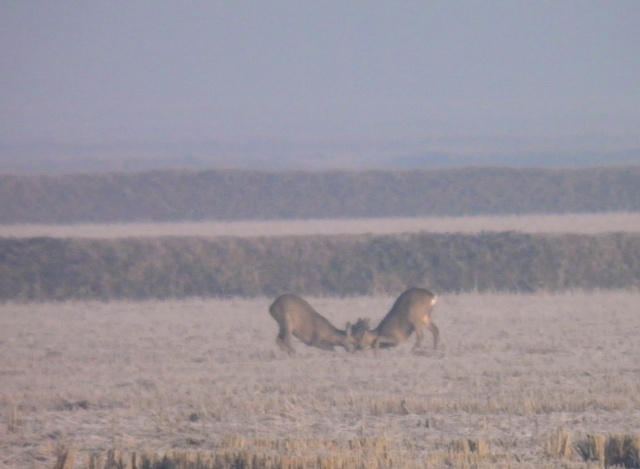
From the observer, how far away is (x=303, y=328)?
60.0 ft

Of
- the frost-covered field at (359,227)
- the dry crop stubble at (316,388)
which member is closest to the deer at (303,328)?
the dry crop stubble at (316,388)

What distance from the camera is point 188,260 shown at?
98.3 feet

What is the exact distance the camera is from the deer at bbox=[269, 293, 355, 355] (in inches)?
713

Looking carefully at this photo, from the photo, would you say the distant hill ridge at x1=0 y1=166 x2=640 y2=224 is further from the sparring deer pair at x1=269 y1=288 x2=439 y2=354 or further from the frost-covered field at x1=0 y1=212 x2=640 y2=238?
the sparring deer pair at x1=269 y1=288 x2=439 y2=354

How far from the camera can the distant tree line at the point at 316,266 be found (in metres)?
29.0

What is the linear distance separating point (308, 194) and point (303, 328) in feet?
121

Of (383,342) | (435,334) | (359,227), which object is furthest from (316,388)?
(359,227)

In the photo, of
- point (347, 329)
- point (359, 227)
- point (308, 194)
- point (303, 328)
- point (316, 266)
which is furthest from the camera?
point (308, 194)

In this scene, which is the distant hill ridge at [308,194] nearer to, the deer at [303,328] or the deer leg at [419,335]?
the deer at [303,328]

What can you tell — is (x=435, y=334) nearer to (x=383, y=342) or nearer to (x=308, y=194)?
(x=383, y=342)

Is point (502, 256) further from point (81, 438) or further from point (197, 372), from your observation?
point (81, 438)

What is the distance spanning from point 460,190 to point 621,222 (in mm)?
15823

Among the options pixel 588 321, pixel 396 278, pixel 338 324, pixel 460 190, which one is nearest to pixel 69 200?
pixel 460 190

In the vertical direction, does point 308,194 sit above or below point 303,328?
above
